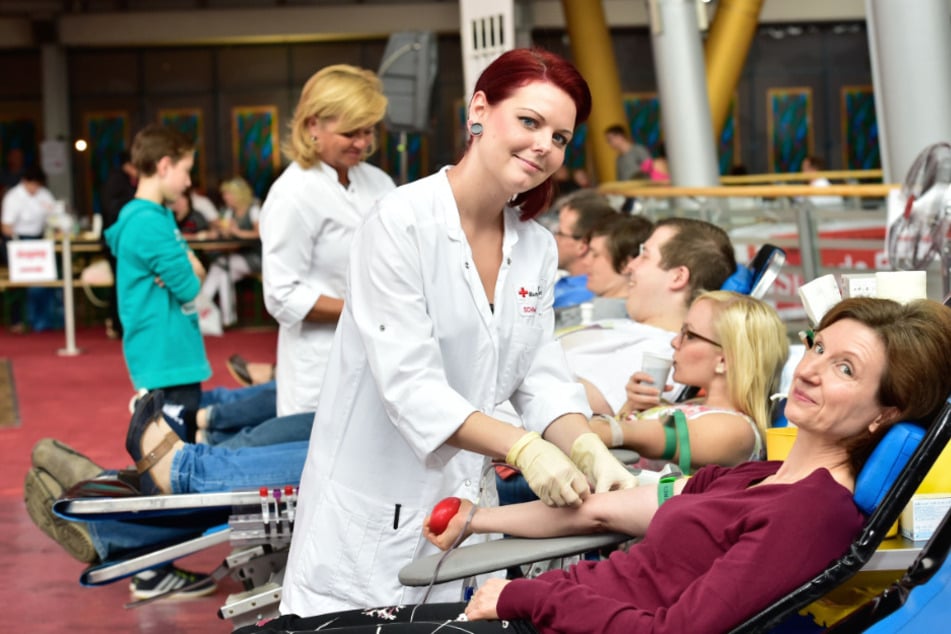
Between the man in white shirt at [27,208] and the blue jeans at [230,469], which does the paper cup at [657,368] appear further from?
the man in white shirt at [27,208]

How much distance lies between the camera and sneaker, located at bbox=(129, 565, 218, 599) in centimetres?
423

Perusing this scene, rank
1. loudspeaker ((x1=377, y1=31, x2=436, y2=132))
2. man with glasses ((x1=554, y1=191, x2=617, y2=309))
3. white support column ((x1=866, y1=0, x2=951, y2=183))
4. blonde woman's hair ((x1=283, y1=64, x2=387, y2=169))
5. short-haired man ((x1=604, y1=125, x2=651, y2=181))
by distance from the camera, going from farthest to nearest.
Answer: short-haired man ((x1=604, y1=125, x2=651, y2=181)) < loudspeaker ((x1=377, y1=31, x2=436, y2=132)) < white support column ((x1=866, y1=0, x2=951, y2=183)) < man with glasses ((x1=554, y1=191, x2=617, y2=309)) < blonde woman's hair ((x1=283, y1=64, x2=387, y2=169))

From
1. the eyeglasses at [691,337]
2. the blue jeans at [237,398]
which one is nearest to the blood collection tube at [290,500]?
the eyeglasses at [691,337]

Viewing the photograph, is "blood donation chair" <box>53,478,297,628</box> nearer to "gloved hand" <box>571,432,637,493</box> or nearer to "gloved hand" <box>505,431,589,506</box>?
"gloved hand" <box>571,432,637,493</box>

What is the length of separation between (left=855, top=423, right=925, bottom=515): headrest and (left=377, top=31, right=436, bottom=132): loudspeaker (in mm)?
6003

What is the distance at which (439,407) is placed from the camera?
7.01 feet

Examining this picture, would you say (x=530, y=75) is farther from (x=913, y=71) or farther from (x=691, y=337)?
(x=913, y=71)

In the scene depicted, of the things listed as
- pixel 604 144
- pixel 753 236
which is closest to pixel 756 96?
pixel 604 144

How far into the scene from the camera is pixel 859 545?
1.95 m

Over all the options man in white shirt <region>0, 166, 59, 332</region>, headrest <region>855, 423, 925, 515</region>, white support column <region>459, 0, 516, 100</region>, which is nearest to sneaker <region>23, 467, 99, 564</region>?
headrest <region>855, 423, 925, 515</region>

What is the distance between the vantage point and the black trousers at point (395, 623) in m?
2.09

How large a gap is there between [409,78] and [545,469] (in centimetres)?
613

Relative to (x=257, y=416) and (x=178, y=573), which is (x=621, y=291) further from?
(x=178, y=573)

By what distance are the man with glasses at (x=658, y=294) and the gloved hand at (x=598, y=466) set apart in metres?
1.38
